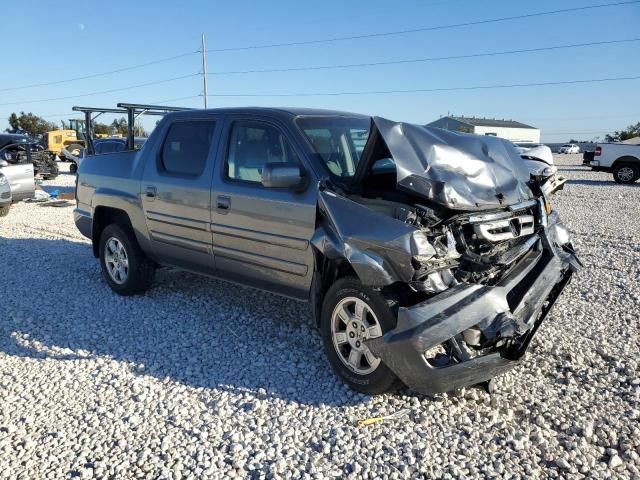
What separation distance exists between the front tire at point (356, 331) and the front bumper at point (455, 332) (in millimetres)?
197

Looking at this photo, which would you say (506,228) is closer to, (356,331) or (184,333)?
(356,331)

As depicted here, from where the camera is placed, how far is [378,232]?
3256 mm

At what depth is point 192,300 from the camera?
5648mm

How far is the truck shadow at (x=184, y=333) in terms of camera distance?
12.8ft

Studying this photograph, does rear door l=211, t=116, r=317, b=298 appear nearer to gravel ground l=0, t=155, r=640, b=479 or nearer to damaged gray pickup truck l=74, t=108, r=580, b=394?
damaged gray pickup truck l=74, t=108, r=580, b=394

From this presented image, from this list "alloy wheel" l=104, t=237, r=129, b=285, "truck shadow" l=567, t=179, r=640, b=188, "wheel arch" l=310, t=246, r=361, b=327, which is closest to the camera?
"wheel arch" l=310, t=246, r=361, b=327

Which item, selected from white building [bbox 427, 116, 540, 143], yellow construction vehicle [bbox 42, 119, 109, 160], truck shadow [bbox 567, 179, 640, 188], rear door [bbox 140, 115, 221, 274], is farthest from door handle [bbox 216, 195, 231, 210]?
white building [bbox 427, 116, 540, 143]

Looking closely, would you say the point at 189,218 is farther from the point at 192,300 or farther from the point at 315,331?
the point at 315,331

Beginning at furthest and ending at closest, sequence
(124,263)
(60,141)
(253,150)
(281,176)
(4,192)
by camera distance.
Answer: (60,141)
(4,192)
(124,263)
(253,150)
(281,176)

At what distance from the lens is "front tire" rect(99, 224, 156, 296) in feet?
18.5

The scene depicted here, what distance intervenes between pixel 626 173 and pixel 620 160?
0.52m

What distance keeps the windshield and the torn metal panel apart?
58cm

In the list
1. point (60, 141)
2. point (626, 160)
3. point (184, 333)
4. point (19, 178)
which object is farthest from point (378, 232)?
point (60, 141)

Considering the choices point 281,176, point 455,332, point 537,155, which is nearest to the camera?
point 455,332
